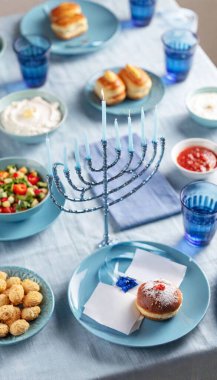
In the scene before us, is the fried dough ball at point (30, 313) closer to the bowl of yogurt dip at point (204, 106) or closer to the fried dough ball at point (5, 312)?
the fried dough ball at point (5, 312)

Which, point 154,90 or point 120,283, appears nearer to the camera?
point 120,283

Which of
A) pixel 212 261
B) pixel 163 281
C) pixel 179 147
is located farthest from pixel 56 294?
pixel 179 147

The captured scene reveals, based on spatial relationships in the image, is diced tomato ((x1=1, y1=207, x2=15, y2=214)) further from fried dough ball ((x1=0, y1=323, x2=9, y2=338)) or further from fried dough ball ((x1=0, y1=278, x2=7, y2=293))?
fried dough ball ((x1=0, y1=323, x2=9, y2=338))

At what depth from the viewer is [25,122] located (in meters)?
2.26

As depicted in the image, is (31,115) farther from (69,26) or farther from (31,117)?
(69,26)

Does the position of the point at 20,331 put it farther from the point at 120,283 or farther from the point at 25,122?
the point at 25,122

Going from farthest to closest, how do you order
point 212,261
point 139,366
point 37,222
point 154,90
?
point 154,90, point 37,222, point 212,261, point 139,366

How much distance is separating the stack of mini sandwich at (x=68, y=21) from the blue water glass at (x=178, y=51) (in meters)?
0.34

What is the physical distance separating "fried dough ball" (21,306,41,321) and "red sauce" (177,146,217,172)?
70cm

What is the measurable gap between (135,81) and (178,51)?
0.71ft

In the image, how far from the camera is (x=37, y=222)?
1.96 metres

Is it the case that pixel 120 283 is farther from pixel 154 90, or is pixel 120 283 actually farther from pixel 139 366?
Result: pixel 154 90

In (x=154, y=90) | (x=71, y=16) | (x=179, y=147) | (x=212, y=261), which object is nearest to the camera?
(x=212, y=261)

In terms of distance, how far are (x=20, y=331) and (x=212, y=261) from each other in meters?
0.54
